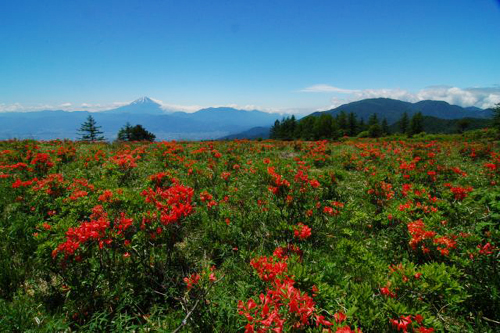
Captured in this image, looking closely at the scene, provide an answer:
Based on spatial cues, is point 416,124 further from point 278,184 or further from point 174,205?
point 174,205

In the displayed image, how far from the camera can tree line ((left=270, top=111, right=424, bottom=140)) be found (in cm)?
6888

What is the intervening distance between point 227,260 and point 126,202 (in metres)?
2.36

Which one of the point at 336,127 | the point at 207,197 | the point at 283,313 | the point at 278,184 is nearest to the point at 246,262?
the point at 207,197

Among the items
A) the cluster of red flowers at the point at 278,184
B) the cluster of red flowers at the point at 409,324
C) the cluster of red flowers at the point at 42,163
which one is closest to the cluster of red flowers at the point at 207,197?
the cluster of red flowers at the point at 278,184

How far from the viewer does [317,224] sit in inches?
199

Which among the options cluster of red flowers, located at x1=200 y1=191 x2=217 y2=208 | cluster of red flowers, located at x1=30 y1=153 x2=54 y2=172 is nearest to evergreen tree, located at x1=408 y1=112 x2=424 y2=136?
cluster of red flowers, located at x1=200 y1=191 x2=217 y2=208

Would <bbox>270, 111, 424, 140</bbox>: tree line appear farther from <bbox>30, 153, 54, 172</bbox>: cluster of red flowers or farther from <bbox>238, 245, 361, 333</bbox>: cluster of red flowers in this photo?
<bbox>238, 245, 361, 333</bbox>: cluster of red flowers

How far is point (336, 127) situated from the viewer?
70.9 m

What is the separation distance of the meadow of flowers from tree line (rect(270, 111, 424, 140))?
2287 inches

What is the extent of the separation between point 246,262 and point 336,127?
74.3m

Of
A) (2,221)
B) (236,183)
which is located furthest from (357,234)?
(2,221)

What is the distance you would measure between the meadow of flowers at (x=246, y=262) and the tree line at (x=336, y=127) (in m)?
58.1

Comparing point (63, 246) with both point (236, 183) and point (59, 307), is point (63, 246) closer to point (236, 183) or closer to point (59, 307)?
point (59, 307)

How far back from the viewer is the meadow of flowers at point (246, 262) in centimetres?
235
